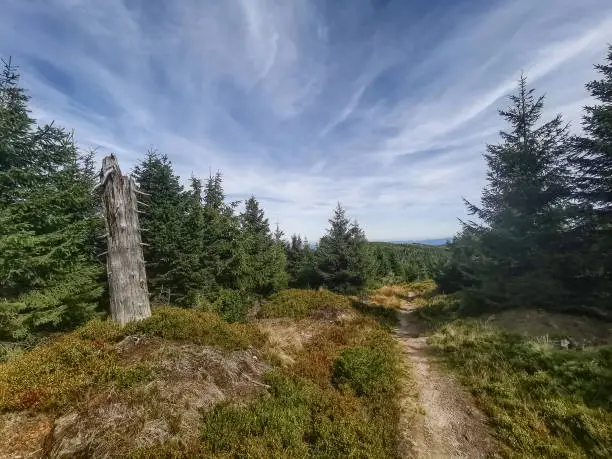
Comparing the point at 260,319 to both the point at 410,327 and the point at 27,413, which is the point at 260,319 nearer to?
the point at 410,327

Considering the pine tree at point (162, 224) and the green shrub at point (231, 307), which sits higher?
the pine tree at point (162, 224)

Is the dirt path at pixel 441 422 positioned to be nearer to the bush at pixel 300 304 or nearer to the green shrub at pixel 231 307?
the bush at pixel 300 304

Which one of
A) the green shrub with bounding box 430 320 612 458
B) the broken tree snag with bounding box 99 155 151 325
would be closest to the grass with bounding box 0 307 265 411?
the broken tree snag with bounding box 99 155 151 325

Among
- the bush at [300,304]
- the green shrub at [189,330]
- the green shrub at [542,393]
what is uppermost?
the green shrub at [189,330]

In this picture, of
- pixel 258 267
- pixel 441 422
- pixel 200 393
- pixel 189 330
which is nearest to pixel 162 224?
pixel 258 267

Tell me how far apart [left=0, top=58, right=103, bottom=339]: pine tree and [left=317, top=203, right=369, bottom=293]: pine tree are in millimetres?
17319

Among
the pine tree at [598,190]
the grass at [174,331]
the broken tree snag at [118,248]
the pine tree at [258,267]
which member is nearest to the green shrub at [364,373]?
the grass at [174,331]

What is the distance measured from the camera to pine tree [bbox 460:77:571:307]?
45.2ft

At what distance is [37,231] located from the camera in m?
12.2

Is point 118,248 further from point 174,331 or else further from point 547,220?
point 547,220

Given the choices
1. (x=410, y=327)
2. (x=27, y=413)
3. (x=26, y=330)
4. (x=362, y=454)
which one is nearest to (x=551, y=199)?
(x=410, y=327)

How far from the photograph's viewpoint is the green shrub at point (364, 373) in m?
8.12

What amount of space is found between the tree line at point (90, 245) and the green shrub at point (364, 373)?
6.97m

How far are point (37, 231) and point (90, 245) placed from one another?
3.11 m
